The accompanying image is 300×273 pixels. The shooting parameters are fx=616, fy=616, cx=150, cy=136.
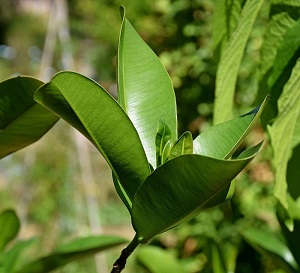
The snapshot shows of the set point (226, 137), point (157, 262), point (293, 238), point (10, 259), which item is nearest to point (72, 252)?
point (10, 259)

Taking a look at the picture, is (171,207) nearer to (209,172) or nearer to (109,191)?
(209,172)

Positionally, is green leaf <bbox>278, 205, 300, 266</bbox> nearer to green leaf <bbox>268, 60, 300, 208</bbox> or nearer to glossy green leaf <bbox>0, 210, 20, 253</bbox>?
green leaf <bbox>268, 60, 300, 208</bbox>

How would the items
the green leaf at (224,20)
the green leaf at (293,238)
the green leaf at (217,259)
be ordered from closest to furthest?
1. the green leaf at (224,20)
2. the green leaf at (293,238)
3. the green leaf at (217,259)

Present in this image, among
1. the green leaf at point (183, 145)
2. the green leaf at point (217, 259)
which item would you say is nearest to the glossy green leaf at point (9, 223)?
the green leaf at point (217, 259)

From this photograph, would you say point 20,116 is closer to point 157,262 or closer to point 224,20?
point 224,20

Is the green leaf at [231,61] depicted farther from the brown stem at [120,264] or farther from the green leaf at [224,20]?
the brown stem at [120,264]

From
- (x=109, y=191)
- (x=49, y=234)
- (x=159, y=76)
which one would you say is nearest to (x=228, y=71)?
(x=159, y=76)
